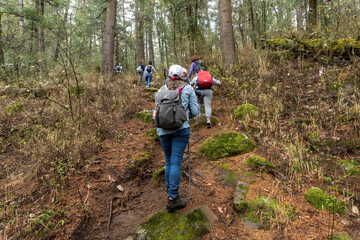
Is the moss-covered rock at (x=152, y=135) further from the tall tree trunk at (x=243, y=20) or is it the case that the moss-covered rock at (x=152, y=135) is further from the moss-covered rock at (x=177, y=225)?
the tall tree trunk at (x=243, y=20)

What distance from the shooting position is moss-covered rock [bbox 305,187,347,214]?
7.77ft

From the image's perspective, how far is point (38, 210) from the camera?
2.57 meters

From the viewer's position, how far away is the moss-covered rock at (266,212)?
2.30 m

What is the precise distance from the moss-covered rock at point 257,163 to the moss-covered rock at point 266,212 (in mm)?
754

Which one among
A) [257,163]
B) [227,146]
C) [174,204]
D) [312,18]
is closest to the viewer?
[174,204]

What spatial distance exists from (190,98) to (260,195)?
183 centimetres

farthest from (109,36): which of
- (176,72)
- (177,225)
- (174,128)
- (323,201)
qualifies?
(323,201)

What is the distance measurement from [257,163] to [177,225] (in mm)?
1853

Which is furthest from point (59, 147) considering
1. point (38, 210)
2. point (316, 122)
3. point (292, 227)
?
point (316, 122)

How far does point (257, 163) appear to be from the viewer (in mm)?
3336

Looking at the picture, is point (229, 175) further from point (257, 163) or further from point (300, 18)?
point (300, 18)

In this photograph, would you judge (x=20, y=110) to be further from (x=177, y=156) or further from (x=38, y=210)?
(x=177, y=156)

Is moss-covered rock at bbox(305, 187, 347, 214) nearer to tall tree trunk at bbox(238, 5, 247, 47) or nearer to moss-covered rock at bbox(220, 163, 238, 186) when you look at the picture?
moss-covered rock at bbox(220, 163, 238, 186)

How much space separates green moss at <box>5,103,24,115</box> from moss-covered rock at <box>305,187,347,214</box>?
7.40m
